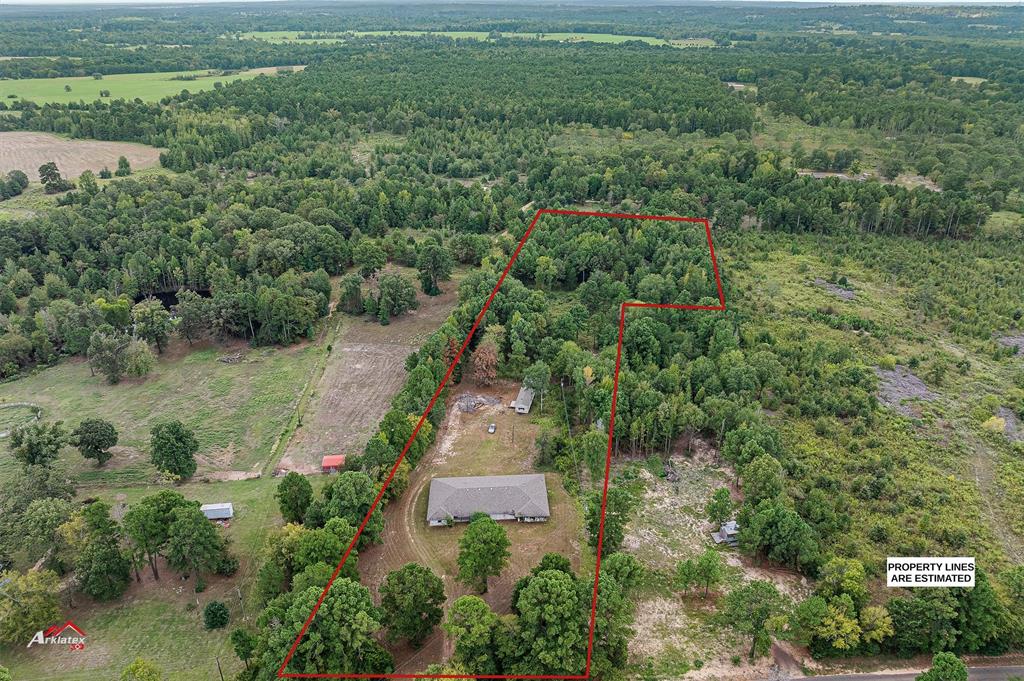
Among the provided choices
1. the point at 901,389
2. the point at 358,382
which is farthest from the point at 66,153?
the point at 901,389

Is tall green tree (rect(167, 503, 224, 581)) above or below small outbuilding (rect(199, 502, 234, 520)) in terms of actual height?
above

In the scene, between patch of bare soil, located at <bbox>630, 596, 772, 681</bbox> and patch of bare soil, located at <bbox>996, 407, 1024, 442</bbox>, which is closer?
patch of bare soil, located at <bbox>630, 596, 772, 681</bbox>

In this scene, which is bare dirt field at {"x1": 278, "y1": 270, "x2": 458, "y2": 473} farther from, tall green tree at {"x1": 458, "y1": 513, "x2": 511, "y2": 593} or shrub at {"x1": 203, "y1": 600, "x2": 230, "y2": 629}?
tall green tree at {"x1": 458, "y1": 513, "x2": 511, "y2": 593}

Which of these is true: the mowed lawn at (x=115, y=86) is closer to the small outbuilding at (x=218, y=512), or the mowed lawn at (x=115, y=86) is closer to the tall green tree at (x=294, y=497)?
the small outbuilding at (x=218, y=512)

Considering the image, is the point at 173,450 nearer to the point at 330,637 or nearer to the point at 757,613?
the point at 330,637

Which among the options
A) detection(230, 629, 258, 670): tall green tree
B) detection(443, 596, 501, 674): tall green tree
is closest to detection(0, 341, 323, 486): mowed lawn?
detection(230, 629, 258, 670): tall green tree

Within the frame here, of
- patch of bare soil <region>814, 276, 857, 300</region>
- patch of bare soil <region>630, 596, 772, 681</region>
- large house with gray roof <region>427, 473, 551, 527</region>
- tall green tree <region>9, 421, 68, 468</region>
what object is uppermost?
tall green tree <region>9, 421, 68, 468</region>

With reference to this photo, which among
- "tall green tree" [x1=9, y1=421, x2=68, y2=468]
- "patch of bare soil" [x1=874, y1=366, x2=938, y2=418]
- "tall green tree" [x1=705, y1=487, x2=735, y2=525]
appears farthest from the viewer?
"patch of bare soil" [x1=874, y1=366, x2=938, y2=418]
